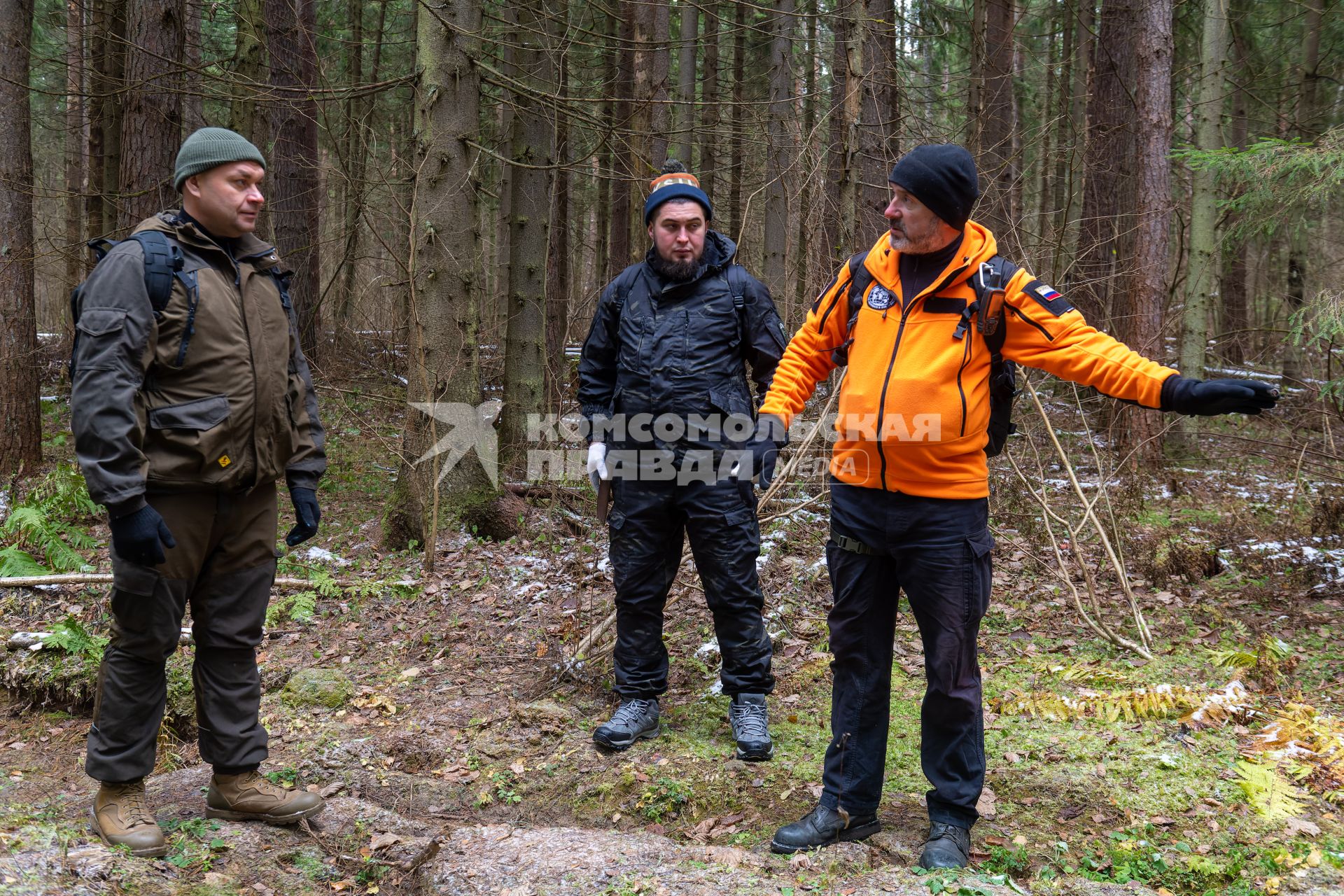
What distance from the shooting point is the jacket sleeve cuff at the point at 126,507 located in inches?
112

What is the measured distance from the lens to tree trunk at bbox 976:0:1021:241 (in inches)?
295

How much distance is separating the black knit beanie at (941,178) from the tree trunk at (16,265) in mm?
9325

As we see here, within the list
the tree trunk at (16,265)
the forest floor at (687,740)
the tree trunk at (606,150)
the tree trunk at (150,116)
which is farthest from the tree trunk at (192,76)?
the forest floor at (687,740)

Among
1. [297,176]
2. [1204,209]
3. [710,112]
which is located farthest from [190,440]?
[710,112]

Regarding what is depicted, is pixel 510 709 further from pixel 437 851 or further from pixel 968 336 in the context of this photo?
pixel 968 336

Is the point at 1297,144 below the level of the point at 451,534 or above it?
above

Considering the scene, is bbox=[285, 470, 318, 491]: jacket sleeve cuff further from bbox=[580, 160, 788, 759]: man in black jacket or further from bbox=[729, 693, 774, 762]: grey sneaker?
bbox=[729, 693, 774, 762]: grey sneaker

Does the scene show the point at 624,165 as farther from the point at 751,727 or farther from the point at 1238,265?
the point at 1238,265

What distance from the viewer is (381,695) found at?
498 cm

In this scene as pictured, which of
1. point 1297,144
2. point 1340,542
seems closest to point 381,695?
point 1340,542

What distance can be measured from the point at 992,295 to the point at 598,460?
1.96 metres

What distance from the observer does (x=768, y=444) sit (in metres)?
3.68

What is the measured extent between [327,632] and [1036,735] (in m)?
4.16

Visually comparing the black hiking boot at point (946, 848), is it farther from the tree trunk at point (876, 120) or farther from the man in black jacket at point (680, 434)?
the tree trunk at point (876, 120)
